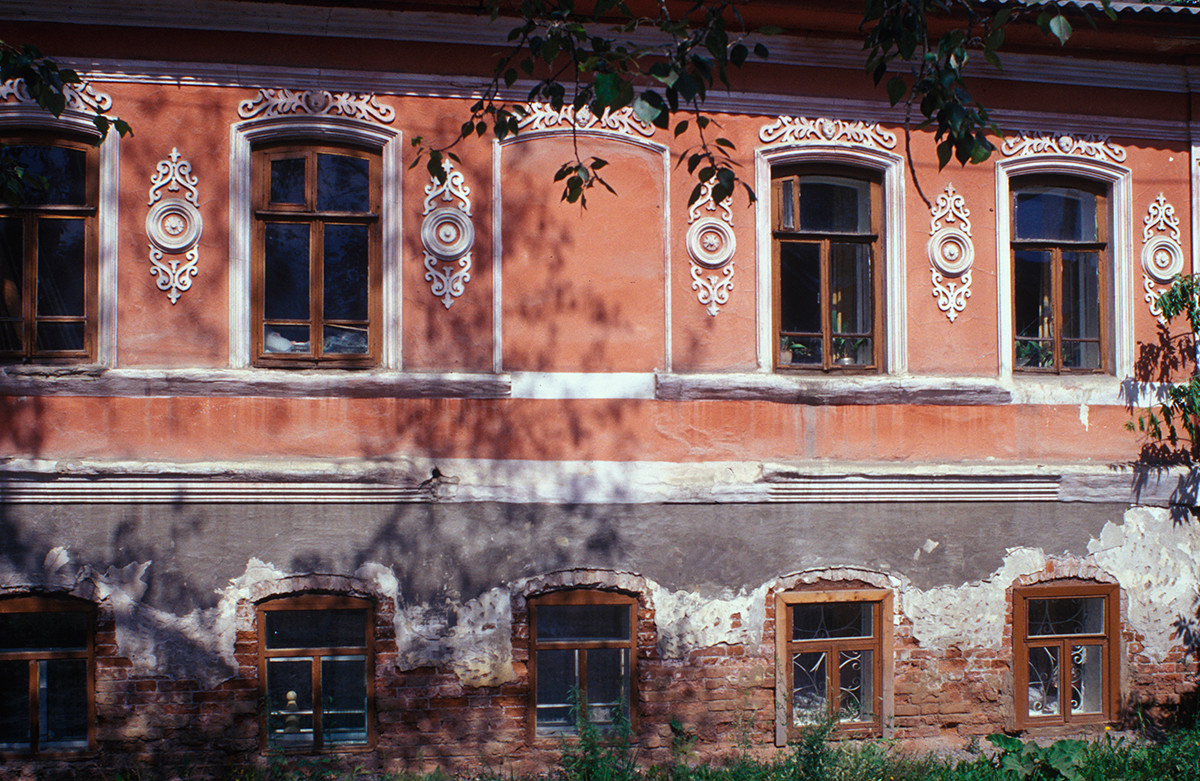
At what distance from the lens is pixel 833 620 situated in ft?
20.1

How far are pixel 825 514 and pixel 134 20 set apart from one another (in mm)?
5744

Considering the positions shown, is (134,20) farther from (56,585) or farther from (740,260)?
(740,260)

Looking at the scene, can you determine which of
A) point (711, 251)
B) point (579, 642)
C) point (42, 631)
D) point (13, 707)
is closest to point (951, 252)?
point (711, 251)

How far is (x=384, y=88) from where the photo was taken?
5.87 metres

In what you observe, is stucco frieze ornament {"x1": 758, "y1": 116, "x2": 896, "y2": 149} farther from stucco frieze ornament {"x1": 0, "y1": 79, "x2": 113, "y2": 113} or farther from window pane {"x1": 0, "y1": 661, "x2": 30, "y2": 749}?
window pane {"x1": 0, "y1": 661, "x2": 30, "y2": 749}

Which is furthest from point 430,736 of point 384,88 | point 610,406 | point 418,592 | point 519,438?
point 384,88

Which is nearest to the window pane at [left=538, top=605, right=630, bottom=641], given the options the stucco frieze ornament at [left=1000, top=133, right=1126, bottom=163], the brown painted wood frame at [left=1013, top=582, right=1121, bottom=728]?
the brown painted wood frame at [left=1013, top=582, right=1121, bottom=728]

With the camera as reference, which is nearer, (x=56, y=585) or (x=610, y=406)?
(x=56, y=585)

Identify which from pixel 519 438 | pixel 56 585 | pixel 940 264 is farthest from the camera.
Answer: pixel 940 264

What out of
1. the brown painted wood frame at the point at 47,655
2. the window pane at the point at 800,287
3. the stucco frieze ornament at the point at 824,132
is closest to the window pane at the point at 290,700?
the brown painted wood frame at the point at 47,655

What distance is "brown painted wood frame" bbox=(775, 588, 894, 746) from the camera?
595 centimetres

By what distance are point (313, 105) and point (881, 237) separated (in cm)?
412

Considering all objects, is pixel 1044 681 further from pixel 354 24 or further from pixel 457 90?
pixel 354 24

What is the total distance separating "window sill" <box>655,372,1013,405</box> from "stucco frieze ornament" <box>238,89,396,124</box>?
2.69 m
